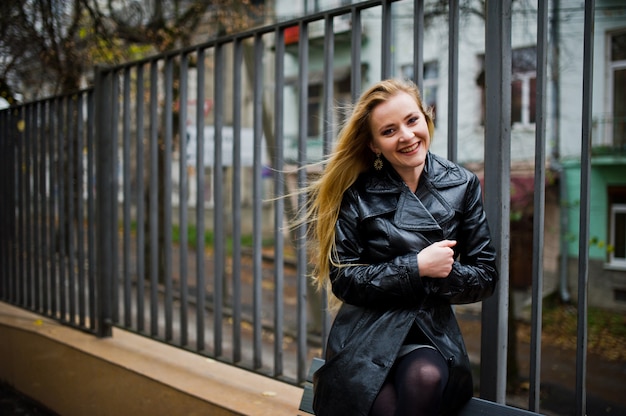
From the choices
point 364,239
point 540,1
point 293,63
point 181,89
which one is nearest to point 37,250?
point 181,89

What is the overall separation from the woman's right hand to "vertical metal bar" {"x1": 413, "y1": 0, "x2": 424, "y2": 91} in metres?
0.83

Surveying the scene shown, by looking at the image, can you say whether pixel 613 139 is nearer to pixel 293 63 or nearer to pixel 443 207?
pixel 293 63

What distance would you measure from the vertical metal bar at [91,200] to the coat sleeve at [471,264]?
2999 mm

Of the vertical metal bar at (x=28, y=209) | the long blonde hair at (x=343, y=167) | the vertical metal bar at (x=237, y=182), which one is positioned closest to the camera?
the long blonde hair at (x=343, y=167)

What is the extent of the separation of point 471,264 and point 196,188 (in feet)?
5.96

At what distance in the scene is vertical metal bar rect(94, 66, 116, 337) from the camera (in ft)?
13.3

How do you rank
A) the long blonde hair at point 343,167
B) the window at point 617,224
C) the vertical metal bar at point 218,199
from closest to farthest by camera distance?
the long blonde hair at point 343,167, the vertical metal bar at point 218,199, the window at point 617,224

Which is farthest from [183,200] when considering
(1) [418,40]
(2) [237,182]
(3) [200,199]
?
(1) [418,40]

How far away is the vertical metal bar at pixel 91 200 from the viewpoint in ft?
13.7

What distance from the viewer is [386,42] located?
98.4 inches

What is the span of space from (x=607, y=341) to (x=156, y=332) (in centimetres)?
990

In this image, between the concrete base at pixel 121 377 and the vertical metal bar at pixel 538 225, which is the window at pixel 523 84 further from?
the vertical metal bar at pixel 538 225

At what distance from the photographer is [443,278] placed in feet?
5.93

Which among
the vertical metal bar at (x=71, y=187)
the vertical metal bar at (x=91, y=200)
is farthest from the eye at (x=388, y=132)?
the vertical metal bar at (x=71, y=187)
